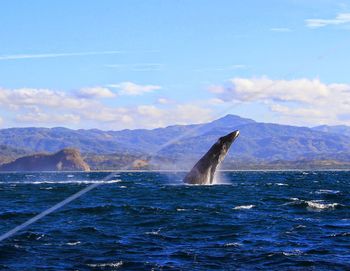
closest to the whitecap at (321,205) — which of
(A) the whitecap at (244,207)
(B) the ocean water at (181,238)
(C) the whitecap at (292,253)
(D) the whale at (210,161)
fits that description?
(B) the ocean water at (181,238)

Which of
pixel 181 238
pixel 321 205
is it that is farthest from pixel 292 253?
pixel 321 205

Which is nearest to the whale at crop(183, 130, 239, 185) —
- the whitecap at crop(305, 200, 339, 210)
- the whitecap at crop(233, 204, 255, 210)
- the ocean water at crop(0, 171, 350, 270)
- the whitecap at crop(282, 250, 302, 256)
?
the whitecap at crop(305, 200, 339, 210)

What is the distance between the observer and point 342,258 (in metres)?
24.3

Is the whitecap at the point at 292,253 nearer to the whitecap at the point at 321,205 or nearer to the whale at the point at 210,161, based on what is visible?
the whitecap at the point at 321,205

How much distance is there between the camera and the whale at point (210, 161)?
65806 mm

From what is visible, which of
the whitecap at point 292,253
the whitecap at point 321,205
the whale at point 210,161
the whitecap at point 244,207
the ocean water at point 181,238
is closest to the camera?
the ocean water at point 181,238

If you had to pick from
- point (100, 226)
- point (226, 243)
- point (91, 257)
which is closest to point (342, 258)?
point (226, 243)

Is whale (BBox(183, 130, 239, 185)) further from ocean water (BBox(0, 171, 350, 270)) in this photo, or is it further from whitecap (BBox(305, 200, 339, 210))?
ocean water (BBox(0, 171, 350, 270))

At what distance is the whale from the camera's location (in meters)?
65.8

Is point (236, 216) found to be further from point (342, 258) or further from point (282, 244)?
point (342, 258)

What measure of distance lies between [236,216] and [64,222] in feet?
33.7

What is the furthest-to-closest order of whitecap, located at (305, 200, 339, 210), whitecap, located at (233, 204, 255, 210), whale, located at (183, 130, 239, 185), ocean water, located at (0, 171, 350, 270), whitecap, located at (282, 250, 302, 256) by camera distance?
whale, located at (183, 130, 239, 185) → whitecap, located at (305, 200, 339, 210) → whitecap, located at (233, 204, 255, 210) → whitecap, located at (282, 250, 302, 256) → ocean water, located at (0, 171, 350, 270)

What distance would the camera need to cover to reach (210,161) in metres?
67.4

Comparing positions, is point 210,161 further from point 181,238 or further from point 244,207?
point 181,238
